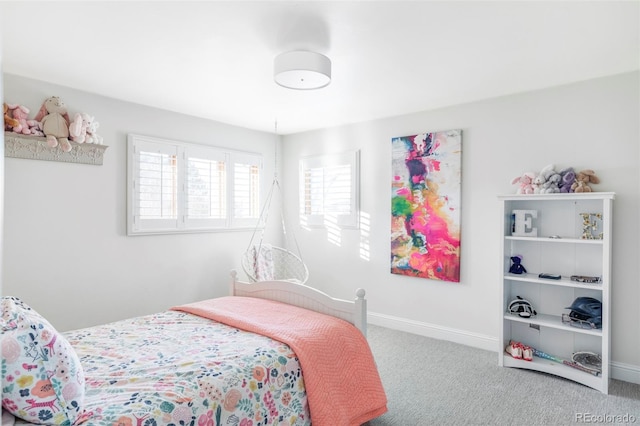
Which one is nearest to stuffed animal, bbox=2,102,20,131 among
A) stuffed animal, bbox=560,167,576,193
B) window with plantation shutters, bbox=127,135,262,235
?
window with plantation shutters, bbox=127,135,262,235

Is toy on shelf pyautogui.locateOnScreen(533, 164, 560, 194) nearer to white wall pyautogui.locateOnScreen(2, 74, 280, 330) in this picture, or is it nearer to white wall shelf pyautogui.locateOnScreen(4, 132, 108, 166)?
white wall pyautogui.locateOnScreen(2, 74, 280, 330)

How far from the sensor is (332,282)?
16.2 ft

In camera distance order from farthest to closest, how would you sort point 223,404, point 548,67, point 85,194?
point 85,194
point 548,67
point 223,404

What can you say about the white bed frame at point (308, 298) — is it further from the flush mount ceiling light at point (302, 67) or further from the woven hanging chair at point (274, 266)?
the flush mount ceiling light at point (302, 67)

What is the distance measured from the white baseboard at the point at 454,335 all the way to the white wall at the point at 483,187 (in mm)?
11

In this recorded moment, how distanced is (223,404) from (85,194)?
2584mm

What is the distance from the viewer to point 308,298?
2.82 meters

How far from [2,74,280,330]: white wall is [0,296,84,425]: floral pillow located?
6.37 feet

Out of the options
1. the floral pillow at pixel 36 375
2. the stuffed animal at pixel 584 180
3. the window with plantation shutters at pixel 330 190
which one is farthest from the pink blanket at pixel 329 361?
the window with plantation shutters at pixel 330 190

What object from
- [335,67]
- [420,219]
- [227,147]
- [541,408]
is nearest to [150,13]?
[335,67]

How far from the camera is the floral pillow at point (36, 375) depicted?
1.46 m

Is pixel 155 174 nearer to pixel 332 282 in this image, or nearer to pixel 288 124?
pixel 288 124

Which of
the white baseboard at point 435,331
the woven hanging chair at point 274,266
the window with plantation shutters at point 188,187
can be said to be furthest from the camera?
the woven hanging chair at point 274,266
